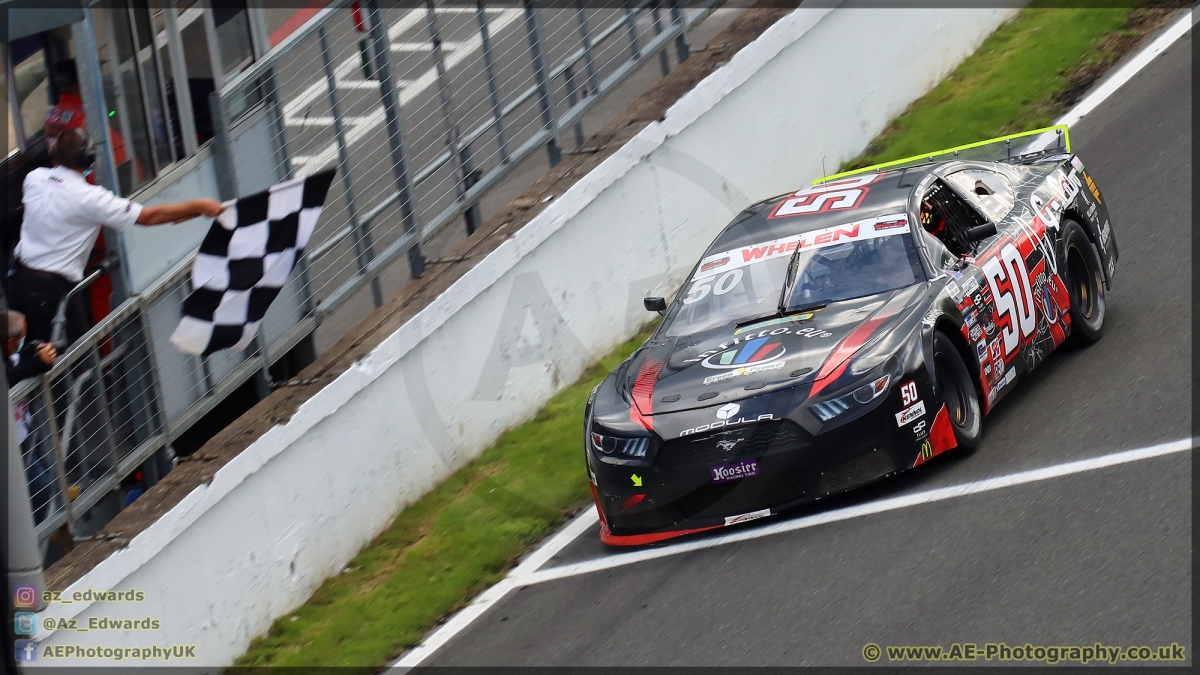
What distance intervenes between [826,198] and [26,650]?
17.0 feet

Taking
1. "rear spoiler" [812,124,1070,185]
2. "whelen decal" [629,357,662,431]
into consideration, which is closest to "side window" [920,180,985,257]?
"rear spoiler" [812,124,1070,185]

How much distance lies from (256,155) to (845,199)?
382cm

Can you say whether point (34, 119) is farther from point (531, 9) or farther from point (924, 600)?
point (924, 600)

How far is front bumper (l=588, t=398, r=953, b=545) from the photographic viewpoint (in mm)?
7246

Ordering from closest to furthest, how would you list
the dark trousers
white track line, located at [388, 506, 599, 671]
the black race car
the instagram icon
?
the instagram icon
the black race car
white track line, located at [388, 506, 599, 671]
the dark trousers

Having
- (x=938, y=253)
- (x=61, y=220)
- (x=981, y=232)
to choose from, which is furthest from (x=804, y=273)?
(x=61, y=220)

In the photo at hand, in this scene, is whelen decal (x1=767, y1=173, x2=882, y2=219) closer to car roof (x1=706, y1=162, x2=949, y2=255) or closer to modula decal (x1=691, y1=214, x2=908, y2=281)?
car roof (x1=706, y1=162, x2=949, y2=255)

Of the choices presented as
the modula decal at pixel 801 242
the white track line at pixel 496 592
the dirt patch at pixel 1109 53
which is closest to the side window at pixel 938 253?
the modula decal at pixel 801 242

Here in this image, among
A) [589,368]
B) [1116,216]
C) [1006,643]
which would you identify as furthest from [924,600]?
[1116,216]

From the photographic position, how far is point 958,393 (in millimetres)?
7734

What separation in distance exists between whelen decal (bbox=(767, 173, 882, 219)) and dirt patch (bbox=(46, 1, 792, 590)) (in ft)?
6.98

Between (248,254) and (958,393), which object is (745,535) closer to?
(958,393)

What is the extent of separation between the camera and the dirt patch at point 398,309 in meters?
7.83

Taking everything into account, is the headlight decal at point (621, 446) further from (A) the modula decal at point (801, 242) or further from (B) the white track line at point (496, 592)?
(A) the modula decal at point (801, 242)
